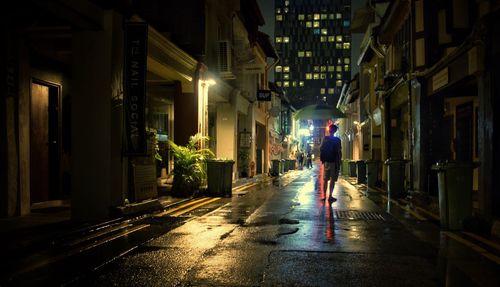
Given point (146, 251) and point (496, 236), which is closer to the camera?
point (146, 251)

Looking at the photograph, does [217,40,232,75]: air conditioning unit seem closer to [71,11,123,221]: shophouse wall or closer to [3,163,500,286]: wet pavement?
[71,11,123,221]: shophouse wall

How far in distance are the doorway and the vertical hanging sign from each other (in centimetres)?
→ 253

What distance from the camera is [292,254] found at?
236 inches

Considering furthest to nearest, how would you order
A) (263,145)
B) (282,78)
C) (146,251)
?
(282,78) < (263,145) < (146,251)

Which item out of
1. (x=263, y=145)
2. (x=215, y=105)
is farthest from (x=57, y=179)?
(x=263, y=145)

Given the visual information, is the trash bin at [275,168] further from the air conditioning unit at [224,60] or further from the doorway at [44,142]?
the doorway at [44,142]

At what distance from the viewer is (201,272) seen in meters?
5.06

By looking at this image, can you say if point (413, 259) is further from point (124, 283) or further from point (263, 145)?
point (263, 145)

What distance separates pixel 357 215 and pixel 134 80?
5.37m

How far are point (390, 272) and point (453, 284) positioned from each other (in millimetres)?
654

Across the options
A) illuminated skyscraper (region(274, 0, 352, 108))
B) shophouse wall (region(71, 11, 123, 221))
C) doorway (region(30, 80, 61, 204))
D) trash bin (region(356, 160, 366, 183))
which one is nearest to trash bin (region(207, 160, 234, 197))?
doorway (region(30, 80, 61, 204))

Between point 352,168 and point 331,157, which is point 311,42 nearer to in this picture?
point 352,168

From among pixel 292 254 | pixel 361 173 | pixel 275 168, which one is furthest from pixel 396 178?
pixel 275 168

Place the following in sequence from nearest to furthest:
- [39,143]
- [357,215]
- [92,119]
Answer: [92,119]
[357,215]
[39,143]
